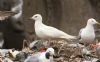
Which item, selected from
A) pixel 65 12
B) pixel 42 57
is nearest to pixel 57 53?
pixel 42 57

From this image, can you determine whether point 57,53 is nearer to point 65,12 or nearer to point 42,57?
point 42,57

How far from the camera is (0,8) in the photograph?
10789mm

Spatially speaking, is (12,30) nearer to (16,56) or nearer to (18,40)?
(18,40)

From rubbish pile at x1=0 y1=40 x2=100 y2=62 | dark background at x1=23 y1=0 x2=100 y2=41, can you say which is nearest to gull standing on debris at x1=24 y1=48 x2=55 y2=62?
rubbish pile at x1=0 y1=40 x2=100 y2=62

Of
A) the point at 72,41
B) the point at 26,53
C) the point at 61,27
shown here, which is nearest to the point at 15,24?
the point at 61,27

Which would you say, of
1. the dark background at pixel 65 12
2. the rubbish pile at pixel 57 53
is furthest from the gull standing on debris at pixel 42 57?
the dark background at pixel 65 12

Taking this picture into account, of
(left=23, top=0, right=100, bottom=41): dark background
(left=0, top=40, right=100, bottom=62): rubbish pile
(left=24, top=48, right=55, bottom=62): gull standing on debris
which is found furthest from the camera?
(left=23, top=0, right=100, bottom=41): dark background

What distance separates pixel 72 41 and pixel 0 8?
139 inches

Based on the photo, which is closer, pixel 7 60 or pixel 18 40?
pixel 7 60

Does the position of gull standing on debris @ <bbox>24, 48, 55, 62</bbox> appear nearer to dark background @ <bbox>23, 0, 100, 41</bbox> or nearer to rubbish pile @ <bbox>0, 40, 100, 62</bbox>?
rubbish pile @ <bbox>0, 40, 100, 62</bbox>

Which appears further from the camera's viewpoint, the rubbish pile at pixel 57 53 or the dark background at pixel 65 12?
the dark background at pixel 65 12

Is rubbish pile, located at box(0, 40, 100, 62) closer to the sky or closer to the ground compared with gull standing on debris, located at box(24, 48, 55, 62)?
closer to the ground

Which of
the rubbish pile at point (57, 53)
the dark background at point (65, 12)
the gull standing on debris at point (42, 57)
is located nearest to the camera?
the gull standing on debris at point (42, 57)

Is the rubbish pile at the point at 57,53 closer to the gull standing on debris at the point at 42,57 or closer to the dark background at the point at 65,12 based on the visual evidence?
the gull standing on debris at the point at 42,57
